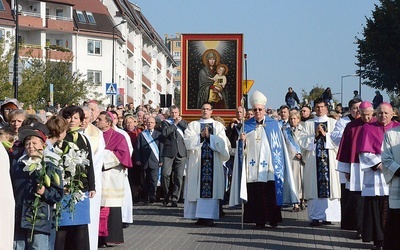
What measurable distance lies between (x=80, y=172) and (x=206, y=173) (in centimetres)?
754

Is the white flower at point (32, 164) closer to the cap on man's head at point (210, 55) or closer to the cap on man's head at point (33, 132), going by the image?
the cap on man's head at point (33, 132)

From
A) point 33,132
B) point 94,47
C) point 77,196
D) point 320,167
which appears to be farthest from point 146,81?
point 33,132

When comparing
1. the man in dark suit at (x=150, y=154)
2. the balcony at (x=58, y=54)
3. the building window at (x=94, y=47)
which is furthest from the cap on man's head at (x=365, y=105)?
the building window at (x=94, y=47)

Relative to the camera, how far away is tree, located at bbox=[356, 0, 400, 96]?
56.8 m

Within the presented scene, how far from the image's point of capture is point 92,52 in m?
82.2

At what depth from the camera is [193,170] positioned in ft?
56.2

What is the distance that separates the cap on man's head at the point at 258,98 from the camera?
52.6 feet

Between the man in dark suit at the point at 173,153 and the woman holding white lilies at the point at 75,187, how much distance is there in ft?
34.5

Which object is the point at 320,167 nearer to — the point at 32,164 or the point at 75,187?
the point at 75,187

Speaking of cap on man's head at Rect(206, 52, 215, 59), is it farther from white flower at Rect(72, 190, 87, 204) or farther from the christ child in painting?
white flower at Rect(72, 190, 87, 204)

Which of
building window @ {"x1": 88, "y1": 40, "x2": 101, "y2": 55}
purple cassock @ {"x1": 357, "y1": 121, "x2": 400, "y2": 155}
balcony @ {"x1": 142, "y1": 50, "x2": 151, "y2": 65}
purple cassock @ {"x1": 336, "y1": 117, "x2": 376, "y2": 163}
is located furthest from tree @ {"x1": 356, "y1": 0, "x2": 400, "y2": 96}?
balcony @ {"x1": 142, "y1": 50, "x2": 151, "y2": 65}

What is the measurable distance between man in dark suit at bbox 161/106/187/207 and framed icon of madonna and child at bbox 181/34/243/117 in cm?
96

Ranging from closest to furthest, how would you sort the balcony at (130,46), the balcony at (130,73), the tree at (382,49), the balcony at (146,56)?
the tree at (382,49)
the balcony at (130,46)
the balcony at (130,73)
the balcony at (146,56)

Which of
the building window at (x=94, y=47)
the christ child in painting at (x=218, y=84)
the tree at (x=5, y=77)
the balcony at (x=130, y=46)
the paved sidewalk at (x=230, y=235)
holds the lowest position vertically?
the paved sidewalk at (x=230, y=235)
